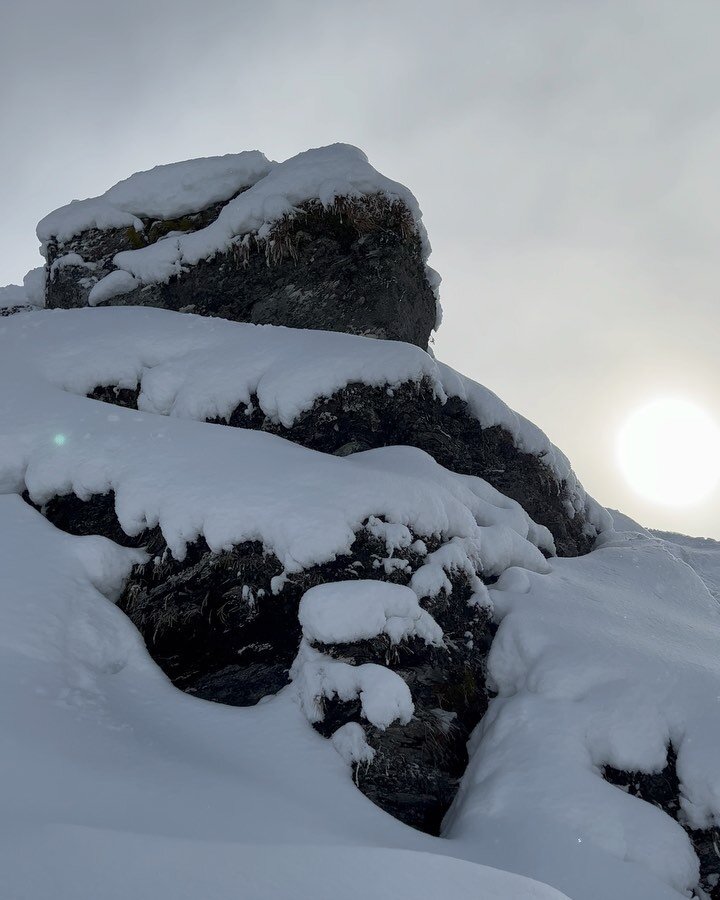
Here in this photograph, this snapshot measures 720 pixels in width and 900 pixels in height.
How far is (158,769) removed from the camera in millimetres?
5145

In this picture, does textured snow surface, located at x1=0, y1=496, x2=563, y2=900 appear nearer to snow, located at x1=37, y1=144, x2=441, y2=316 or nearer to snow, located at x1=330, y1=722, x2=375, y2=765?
snow, located at x1=330, y1=722, x2=375, y2=765

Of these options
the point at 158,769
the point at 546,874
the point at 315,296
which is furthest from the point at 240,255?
the point at 546,874

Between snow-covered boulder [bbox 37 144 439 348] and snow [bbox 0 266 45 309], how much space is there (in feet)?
9.60

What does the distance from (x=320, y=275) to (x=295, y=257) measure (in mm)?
567

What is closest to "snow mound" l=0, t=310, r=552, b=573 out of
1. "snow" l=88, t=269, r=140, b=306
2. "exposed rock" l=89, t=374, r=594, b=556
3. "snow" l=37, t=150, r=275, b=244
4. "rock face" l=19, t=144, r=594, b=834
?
"rock face" l=19, t=144, r=594, b=834

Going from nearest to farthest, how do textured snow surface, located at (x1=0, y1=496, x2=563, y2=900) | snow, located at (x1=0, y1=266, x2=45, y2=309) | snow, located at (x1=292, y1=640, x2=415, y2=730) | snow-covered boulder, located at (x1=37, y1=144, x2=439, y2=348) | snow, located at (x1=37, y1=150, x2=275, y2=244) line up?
textured snow surface, located at (x1=0, y1=496, x2=563, y2=900) → snow, located at (x1=292, y1=640, x2=415, y2=730) → snow-covered boulder, located at (x1=37, y1=144, x2=439, y2=348) → snow, located at (x1=37, y1=150, x2=275, y2=244) → snow, located at (x1=0, y1=266, x2=45, y2=309)

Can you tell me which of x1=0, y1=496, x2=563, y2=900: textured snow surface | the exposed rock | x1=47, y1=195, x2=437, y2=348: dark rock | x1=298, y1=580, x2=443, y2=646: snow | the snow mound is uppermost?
x1=47, y1=195, x2=437, y2=348: dark rock

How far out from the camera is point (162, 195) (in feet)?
45.7

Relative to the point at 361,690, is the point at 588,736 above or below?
above

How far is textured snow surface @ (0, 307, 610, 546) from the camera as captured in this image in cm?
1024

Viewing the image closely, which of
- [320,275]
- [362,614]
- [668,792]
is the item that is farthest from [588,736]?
[320,275]

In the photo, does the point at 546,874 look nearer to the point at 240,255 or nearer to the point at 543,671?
the point at 543,671

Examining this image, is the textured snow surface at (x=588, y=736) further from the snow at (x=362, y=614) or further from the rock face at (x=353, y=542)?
the snow at (x=362, y=614)

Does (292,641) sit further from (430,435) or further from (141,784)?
(430,435)
